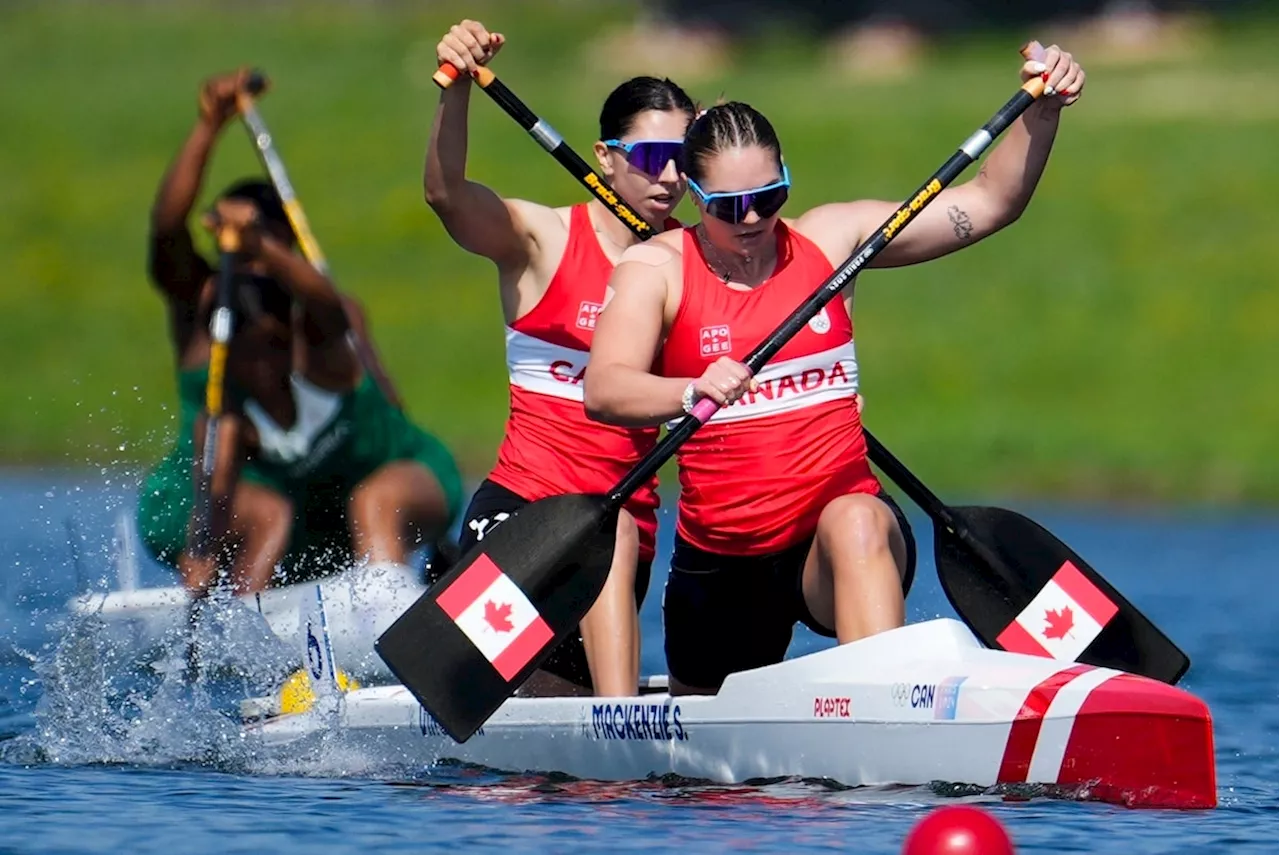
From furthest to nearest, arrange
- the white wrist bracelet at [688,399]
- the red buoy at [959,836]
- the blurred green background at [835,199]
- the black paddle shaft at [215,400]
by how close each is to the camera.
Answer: the blurred green background at [835,199]
the black paddle shaft at [215,400]
the white wrist bracelet at [688,399]
the red buoy at [959,836]

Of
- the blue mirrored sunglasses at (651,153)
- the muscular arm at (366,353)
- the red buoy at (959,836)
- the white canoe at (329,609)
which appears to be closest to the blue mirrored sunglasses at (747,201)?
the blue mirrored sunglasses at (651,153)

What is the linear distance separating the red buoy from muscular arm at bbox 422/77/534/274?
2.34m

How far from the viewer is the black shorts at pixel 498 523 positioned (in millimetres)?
6949

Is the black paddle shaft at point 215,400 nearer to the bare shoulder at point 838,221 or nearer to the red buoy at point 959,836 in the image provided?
the bare shoulder at point 838,221

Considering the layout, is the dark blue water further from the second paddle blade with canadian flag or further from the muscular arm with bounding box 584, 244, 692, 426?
the muscular arm with bounding box 584, 244, 692, 426

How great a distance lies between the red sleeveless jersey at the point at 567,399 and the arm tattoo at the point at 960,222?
0.98 m

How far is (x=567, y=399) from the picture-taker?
691 centimetres

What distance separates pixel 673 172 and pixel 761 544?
1.13 metres

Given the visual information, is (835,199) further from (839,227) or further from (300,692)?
(839,227)

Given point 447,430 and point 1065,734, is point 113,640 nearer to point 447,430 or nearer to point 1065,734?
point 1065,734

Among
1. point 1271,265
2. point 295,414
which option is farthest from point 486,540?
point 1271,265

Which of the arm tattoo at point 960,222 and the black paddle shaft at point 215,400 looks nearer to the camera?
the arm tattoo at point 960,222

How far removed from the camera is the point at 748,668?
22.4 ft


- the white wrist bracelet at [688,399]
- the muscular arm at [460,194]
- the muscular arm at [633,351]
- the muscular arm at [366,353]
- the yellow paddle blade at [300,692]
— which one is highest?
the muscular arm at [366,353]
